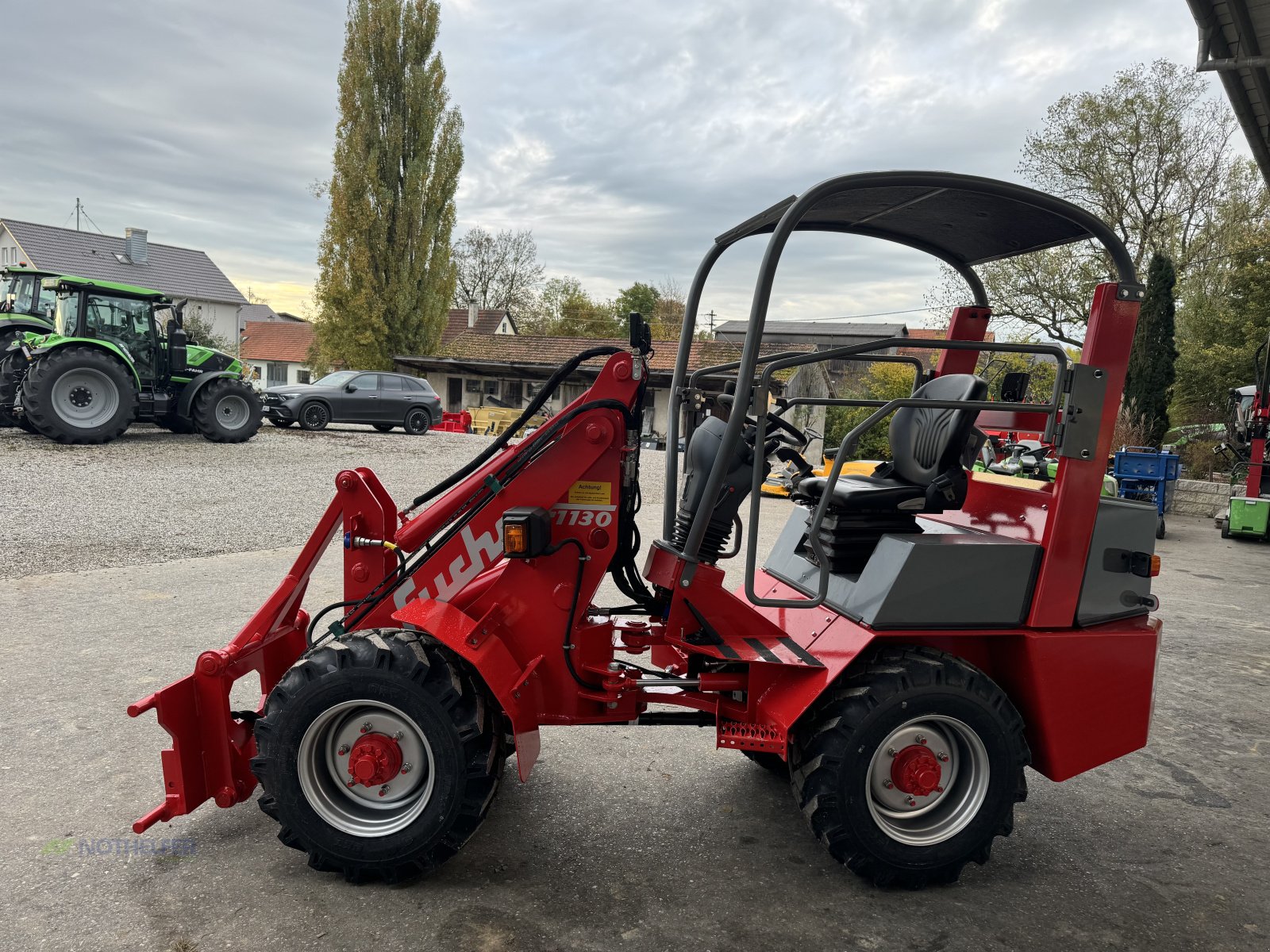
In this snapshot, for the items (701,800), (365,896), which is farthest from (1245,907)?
(365,896)

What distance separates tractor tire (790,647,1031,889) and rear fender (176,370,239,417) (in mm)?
14805

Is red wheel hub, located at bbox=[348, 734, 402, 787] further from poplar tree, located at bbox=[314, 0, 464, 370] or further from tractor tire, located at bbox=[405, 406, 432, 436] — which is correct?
poplar tree, located at bbox=[314, 0, 464, 370]

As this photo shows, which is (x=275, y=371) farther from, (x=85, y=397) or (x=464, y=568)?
(x=464, y=568)

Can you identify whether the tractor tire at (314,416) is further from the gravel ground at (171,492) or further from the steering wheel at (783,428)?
the steering wheel at (783,428)

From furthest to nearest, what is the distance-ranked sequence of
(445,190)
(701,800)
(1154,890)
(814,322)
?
(814,322) → (445,190) → (701,800) → (1154,890)

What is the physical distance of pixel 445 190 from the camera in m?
34.9

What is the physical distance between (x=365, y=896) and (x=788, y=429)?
2.22 meters

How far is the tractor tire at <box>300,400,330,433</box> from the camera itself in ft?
65.7

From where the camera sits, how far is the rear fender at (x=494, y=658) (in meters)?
2.97

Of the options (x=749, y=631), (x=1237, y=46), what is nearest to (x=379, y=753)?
(x=749, y=631)

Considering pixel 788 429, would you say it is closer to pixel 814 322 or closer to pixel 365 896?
pixel 365 896

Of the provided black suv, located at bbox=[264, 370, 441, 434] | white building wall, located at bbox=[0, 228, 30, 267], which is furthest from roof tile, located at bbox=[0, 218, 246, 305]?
black suv, located at bbox=[264, 370, 441, 434]

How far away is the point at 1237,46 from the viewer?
777cm

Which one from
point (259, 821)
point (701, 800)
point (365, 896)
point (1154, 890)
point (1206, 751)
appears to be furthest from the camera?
point (1206, 751)
